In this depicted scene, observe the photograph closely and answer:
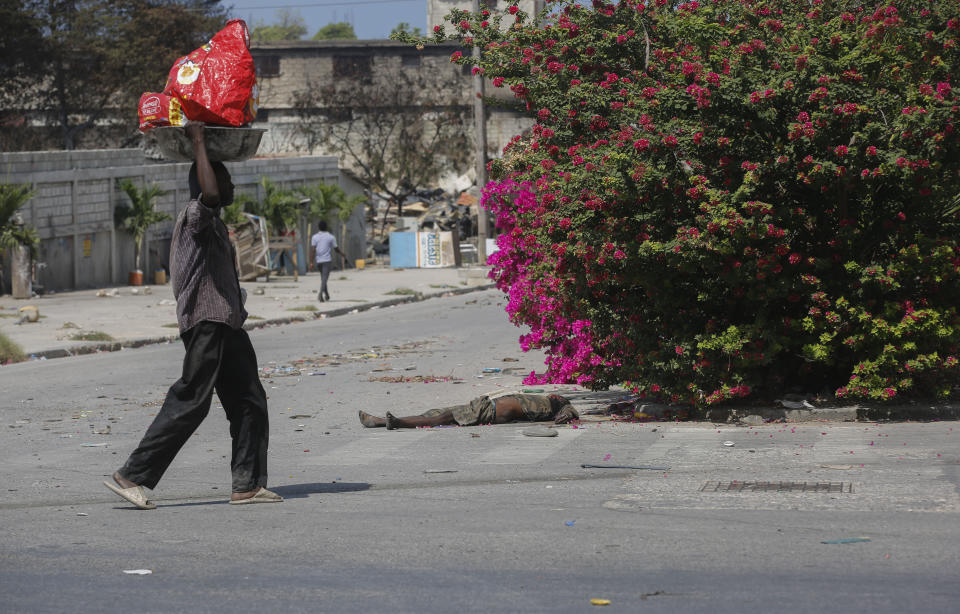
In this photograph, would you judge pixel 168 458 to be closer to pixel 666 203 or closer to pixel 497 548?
pixel 497 548

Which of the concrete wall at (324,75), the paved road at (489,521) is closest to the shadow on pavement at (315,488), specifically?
the paved road at (489,521)

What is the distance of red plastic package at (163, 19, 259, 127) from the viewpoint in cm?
751

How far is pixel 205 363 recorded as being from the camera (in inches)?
285

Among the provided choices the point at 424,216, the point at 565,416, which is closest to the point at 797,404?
the point at 565,416

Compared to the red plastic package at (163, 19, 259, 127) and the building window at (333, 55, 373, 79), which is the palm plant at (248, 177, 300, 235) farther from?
the red plastic package at (163, 19, 259, 127)

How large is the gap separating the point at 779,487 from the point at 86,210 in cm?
2958

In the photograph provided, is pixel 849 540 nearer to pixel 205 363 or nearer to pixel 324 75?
pixel 205 363

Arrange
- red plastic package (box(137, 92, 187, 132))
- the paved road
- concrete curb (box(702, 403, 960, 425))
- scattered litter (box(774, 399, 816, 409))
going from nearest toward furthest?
the paved road, red plastic package (box(137, 92, 187, 132)), concrete curb (box(702, 403, 960, 425)), scattered litter (box(774, 399, 816, 409))

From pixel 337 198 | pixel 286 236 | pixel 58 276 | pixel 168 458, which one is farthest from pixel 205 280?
pixel 337 198

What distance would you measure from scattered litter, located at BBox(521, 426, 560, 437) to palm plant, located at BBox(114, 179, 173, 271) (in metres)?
26.9

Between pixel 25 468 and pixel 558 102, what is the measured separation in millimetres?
5597

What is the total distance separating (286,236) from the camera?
1677 inches

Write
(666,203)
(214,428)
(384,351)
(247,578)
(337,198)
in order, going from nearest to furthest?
1. (247,578)
2. (666,203)
3. (214,428)
4. (384,351)
5. (337,198)

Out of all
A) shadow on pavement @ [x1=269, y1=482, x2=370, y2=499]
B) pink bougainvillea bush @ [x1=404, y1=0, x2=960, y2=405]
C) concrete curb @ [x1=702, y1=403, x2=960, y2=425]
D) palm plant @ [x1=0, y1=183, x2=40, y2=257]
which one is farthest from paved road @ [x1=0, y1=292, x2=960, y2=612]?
palm plant @ [x1=0, y1=183, x2=40, y2=257]
